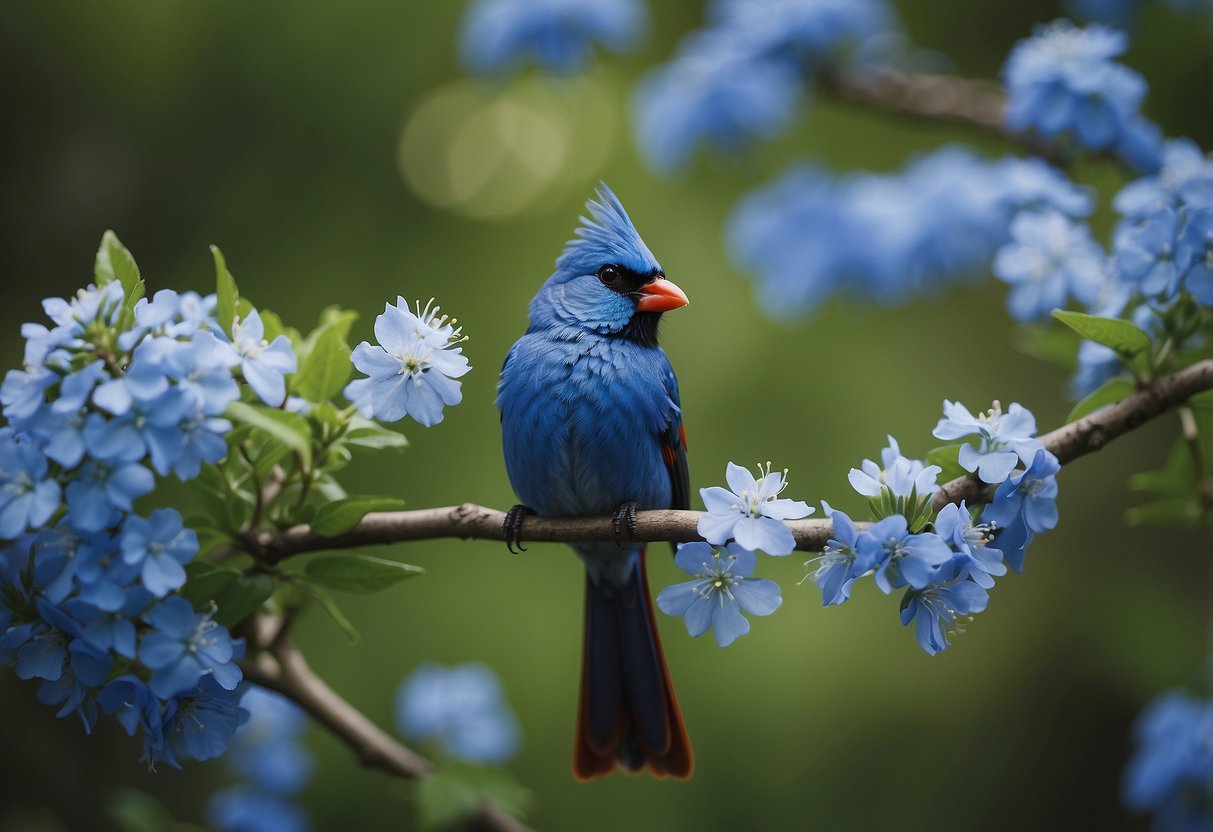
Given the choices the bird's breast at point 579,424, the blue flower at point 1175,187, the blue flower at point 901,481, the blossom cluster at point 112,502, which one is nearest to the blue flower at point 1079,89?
the blue flower at point 1175,187

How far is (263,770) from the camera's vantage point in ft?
9.43

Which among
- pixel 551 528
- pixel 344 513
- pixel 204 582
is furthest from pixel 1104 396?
pixel 204 582

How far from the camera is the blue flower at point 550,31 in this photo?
3334 millimetres

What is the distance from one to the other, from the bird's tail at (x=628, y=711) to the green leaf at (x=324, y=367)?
32.6 inches

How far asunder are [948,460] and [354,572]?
996 mm

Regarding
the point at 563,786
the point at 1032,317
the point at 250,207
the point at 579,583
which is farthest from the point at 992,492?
A: the point at 250,207

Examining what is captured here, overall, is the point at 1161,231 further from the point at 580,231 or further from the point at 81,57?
the point at 81,57

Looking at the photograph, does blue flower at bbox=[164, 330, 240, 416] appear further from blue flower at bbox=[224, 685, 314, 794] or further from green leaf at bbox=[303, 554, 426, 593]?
blue flower at bbox=[224, 685, 314, 794]

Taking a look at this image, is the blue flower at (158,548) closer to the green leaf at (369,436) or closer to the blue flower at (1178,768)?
the green leaf at (369,436)

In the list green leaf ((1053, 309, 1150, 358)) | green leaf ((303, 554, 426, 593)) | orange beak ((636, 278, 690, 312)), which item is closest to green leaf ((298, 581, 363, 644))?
green leaf ((303, 554, 426, 593))

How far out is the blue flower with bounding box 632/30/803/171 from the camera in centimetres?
332

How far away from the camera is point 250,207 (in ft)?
14.4

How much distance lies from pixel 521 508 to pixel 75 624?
0.87 meters

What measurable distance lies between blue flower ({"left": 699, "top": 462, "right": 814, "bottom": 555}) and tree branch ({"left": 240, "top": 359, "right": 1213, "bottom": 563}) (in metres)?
0.17
